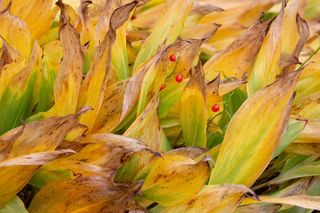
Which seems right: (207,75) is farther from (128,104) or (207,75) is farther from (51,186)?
(51,186)

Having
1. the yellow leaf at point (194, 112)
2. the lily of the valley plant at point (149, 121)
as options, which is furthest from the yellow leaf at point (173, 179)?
the yellow leaf at point (194, 112)

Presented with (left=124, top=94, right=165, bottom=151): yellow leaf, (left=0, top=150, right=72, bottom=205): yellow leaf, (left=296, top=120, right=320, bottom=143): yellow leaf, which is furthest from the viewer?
(left=296, top=120, right=320, bottom=143): yellow leaf

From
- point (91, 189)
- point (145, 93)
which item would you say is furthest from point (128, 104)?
point (91, 189)

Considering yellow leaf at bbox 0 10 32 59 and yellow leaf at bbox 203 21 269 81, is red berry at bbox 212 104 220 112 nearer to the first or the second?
yellow leaf at bbox 203 21 269 81

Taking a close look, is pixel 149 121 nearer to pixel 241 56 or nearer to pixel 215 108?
pixel 215 108

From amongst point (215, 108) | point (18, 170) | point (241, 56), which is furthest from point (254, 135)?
point (18, 170)

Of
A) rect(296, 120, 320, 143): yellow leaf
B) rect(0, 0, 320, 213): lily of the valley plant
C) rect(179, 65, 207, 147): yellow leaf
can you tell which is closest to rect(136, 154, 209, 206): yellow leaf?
rect(0, 0, 320, 213): lily of the valley plant

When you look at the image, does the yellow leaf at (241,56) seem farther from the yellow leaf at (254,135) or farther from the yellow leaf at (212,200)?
the yellow leaf at (212,200)

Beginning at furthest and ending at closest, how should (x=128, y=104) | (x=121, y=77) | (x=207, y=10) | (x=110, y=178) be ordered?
(x=207, y=10), (x=121, y=77), (x=128, y=104), (x=110, y=178)
